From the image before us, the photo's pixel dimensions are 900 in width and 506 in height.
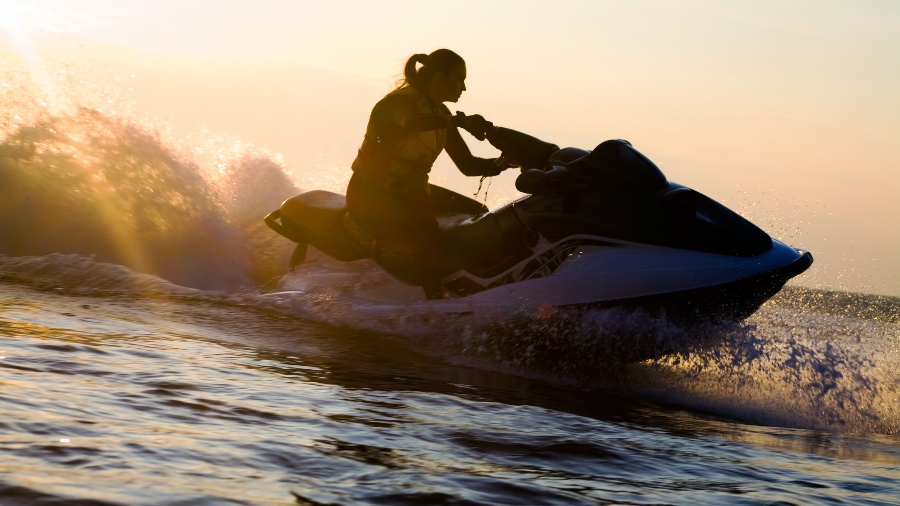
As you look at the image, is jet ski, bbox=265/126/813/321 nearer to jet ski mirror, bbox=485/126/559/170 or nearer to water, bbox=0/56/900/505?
jet ski mirror, bbox=485/126/559/170

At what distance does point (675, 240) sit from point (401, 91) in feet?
5.99

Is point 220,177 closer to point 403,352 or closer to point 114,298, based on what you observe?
point 114,298

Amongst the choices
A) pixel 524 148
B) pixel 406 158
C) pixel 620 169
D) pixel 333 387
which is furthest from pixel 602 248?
pixel 333 387

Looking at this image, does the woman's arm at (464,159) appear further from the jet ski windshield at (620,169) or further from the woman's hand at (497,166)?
the jet ski windshield at (620,169)

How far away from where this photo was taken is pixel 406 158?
499cm

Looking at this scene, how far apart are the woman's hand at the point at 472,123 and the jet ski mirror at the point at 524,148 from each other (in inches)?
11.4

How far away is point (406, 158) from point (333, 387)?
203 centimetres

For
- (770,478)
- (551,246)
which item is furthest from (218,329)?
(770,478)

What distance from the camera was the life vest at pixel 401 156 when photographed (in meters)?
4.92

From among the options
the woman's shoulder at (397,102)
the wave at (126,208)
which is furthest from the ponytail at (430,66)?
the wave at (126,208)

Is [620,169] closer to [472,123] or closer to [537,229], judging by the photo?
[537,229]

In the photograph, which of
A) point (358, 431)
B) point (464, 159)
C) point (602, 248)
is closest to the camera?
point (358, 431)

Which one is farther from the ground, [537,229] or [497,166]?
[497,166]

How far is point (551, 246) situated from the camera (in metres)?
4.51
